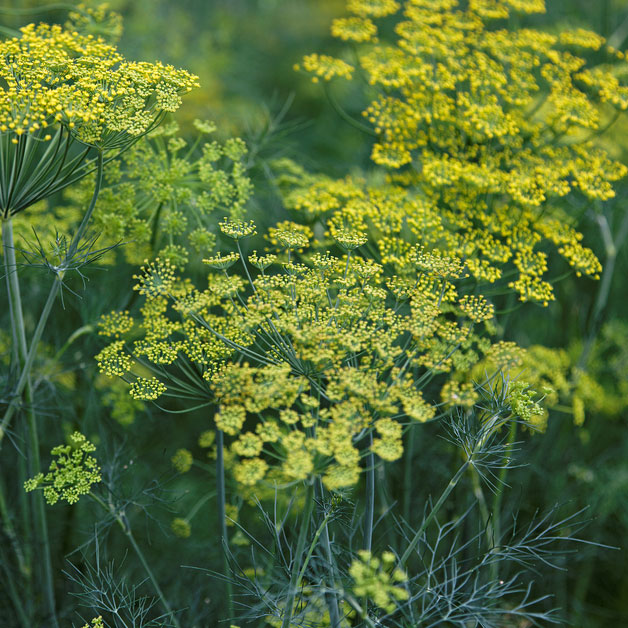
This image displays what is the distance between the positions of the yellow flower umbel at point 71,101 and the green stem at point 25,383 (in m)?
0.13

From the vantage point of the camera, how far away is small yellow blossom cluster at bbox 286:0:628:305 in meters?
2.43

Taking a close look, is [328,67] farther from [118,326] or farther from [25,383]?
[25,383]

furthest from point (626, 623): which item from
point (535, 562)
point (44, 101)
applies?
point (44, 101)

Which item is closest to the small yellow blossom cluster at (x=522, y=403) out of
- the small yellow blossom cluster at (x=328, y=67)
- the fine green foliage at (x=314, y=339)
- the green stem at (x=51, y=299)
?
the fine green foliage at (x=314, y=339)

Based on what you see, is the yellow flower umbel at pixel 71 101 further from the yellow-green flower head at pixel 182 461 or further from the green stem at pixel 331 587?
the green stem at pixel 331 587

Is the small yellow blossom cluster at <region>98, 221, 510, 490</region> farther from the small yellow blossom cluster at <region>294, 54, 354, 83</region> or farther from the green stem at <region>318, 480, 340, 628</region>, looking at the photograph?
the small yellow blossom cluster at <region>294, 54, 354, 83</region>

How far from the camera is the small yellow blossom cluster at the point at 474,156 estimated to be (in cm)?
243

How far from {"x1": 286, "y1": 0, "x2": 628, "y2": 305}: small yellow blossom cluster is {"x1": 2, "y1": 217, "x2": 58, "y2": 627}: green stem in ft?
3.70

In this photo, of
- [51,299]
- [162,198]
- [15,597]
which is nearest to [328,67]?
[162,198]

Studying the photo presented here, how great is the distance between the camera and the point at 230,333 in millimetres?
2004

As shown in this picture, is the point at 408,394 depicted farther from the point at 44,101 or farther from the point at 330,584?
the point at 44,101

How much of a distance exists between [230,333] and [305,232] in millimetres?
580

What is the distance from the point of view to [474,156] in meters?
2.69

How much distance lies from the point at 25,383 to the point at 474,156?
6.79ft
